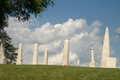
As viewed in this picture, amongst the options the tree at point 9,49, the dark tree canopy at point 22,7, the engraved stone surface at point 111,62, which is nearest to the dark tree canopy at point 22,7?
the dark tree canopy at point 22,7

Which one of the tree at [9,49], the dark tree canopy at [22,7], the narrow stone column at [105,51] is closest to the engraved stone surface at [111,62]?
the narrow stone column at [105,51]

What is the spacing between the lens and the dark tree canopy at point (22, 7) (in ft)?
54.5

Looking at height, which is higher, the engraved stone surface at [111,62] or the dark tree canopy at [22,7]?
the dark tree canopy at [22,7]

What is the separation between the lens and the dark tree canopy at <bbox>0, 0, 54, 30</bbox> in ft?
54.5

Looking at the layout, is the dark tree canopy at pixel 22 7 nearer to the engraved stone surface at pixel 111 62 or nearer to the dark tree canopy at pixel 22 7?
the dark tree canopy at pixel 22 7

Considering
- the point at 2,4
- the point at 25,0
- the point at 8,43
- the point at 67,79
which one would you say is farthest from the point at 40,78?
the point at 8,43

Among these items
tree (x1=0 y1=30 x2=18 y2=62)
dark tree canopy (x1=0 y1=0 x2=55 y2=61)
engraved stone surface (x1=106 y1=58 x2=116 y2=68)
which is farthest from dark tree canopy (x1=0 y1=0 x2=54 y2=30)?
tree (x1=0 y1=30 x2=18 y2=62)

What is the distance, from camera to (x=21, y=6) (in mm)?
16609

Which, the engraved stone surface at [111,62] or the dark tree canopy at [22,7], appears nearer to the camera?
the dark tree canopy at [22,7]

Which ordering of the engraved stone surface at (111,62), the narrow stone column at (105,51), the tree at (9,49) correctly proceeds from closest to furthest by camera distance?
the engraved stone surface at (111,62) → the narrow stone column at (105,51) → the tree at (9,49)

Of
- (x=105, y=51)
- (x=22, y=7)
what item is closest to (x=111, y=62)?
(x=105, y=51)

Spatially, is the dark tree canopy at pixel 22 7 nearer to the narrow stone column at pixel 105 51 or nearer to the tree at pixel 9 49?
the narrow stone column at pixel 105 51

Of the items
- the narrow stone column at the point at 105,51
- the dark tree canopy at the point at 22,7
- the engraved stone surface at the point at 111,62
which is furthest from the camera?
the narrow stone column at the point at 105,51

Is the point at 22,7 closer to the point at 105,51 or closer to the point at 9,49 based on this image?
the point at 105,51
